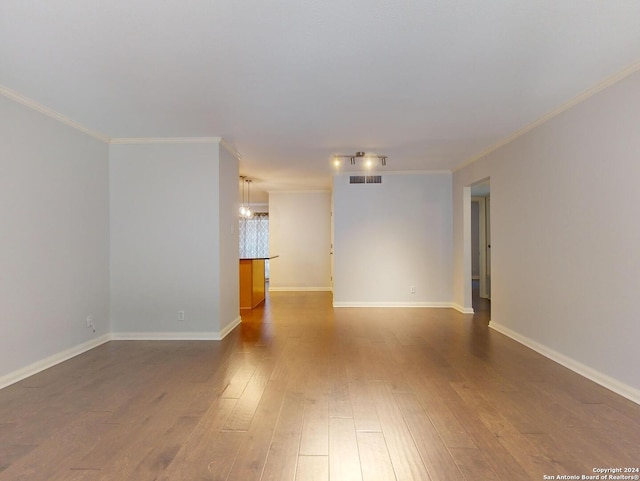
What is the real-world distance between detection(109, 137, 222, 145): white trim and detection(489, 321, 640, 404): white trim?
4.16 meters

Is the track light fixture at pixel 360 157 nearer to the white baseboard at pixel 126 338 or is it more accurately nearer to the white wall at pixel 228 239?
the white wall at pixel 228 239

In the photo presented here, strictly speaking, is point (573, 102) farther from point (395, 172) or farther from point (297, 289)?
point (297, 289)

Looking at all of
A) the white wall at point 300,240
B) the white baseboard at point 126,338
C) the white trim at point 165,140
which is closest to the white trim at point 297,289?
the white wall at point 300,240

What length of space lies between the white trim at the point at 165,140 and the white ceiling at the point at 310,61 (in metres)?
0.20

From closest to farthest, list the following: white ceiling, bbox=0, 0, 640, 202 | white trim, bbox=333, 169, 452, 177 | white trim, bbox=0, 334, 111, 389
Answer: white ceiling, bbox=0, 0, 640, 202 → white trim, bbox=0, 334, 111, 389 → white trim, bbox=333, 169, 452, 177

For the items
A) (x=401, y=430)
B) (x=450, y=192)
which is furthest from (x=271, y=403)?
(x=450, y=192)

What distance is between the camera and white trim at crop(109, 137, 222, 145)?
397 centimetres

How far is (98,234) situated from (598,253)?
4.93 m

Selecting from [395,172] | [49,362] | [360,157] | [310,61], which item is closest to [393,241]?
[395,172]

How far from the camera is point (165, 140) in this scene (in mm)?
4004

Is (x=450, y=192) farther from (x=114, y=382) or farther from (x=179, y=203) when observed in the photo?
(x=114, y=382)

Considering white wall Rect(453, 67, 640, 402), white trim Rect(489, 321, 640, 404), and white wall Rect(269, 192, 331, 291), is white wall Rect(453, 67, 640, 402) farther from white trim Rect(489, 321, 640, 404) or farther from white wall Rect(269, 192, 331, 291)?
white wall Rect(269, 192, 331, 291)

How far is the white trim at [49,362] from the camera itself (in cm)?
275

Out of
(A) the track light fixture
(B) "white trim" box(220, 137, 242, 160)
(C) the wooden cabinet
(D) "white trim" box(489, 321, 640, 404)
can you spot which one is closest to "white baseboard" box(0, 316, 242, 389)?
(C) the wooden cabinet
